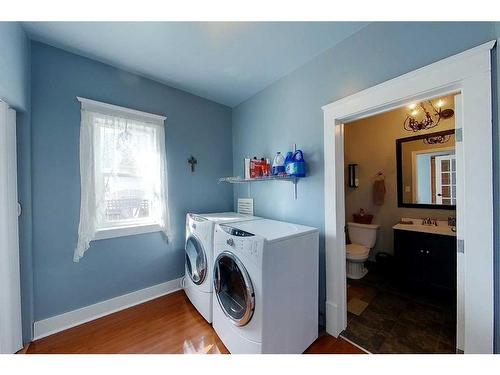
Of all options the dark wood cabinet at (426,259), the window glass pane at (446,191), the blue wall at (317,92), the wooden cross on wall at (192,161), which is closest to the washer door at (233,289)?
the blue wall at (317,92)

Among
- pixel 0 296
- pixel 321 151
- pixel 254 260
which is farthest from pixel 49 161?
pixel 321 151

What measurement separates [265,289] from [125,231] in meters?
1.49

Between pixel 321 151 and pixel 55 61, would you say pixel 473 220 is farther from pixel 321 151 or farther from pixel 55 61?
pixel 55 61

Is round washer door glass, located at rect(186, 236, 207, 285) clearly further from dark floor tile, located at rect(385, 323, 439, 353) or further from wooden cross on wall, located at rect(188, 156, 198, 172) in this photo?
dark floor tile, located at rect(385, 323, 439, 353)

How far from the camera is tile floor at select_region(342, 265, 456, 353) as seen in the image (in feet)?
4.60

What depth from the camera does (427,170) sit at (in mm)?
2340

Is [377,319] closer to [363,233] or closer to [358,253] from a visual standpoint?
[358,253]

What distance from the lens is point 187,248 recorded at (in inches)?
81.2

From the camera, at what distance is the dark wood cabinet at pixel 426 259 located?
1.92 meters

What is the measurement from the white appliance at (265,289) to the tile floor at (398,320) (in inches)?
17.6

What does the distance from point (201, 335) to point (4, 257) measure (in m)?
1.43

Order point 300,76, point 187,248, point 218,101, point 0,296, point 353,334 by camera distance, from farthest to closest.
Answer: point 218,101 → point 187,248 → point 300,76 → point 353,334 → point 0,296

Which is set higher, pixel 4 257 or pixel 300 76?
pixel 300 76

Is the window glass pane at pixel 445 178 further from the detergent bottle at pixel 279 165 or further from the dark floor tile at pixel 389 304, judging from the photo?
the detergent bottle at pixel 279 165
